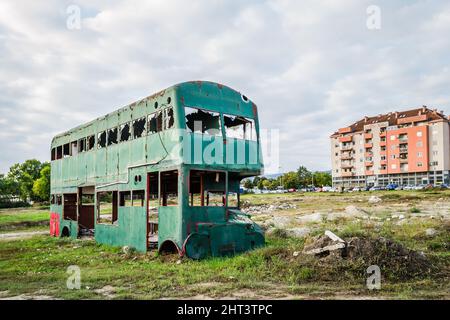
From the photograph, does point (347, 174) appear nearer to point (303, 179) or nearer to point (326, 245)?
point (303, 179)

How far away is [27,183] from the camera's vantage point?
225ft

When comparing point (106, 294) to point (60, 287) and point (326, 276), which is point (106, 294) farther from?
point (326, 276)

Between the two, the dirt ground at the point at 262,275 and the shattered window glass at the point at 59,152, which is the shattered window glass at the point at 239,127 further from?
the shattered window glass at the point at 59,152

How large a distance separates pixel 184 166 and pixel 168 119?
1.82 meters

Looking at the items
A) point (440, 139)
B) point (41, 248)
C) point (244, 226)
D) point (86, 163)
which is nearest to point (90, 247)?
point (41, 248)

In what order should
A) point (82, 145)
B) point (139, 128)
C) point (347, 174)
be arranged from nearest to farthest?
point (139, 128) < point (82, 145) < point (347, 174)

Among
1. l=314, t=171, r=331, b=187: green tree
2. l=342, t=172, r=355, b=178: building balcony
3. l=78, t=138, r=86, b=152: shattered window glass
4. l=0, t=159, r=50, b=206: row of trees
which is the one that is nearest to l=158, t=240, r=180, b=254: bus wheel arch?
l=78, t=138, r=86, b=152: shattered window glass

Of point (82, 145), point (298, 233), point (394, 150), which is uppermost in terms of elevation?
point (394, 150)

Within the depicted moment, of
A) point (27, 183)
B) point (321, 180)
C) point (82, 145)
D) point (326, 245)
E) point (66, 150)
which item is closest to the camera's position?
point (326, 245)

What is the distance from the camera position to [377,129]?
74.0 meters

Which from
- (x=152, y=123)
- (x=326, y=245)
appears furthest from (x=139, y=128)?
(x=326, y=245)

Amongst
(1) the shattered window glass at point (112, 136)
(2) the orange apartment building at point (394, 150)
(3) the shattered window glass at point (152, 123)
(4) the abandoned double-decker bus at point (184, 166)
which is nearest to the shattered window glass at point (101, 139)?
(4) the abandoned double-decker bus at point (184, 166)

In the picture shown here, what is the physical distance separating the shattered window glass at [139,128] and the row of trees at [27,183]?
5680cm

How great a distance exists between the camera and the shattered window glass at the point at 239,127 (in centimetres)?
1300
